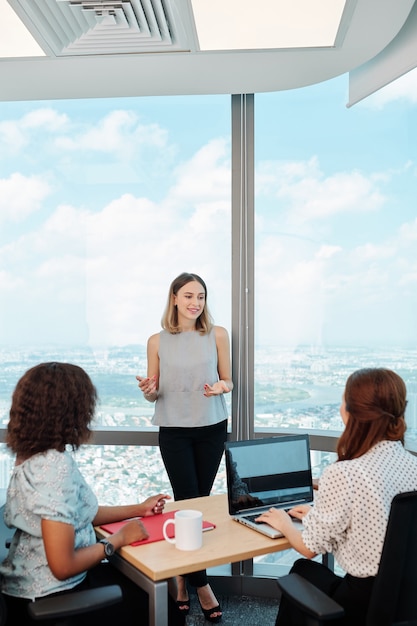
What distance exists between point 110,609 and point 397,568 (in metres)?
0.95

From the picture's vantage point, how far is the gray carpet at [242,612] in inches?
132

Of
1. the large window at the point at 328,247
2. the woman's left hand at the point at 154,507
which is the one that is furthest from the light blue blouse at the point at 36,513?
the large window at the point at 328,247

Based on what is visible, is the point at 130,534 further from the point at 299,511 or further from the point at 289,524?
the point at 299,511

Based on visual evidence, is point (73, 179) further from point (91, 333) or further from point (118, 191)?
point (91, 333)

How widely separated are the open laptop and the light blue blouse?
577mm

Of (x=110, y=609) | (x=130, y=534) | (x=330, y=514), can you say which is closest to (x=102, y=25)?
(x=130, y=534)

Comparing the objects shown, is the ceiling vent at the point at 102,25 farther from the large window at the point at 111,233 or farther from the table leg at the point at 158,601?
the table leg at the point at 158,601

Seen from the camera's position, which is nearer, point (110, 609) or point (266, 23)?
point (110, 609)

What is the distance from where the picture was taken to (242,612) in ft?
11.4

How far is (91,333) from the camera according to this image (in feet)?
12.9

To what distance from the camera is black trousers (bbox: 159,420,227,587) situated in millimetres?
3434

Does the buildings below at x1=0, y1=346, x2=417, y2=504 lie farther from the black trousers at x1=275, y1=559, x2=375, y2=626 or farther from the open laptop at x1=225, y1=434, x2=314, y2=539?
the black trousers at x1=275, y1=559, x2=375, y2=626

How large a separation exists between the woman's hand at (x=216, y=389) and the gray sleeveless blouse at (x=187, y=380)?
9 centimetres

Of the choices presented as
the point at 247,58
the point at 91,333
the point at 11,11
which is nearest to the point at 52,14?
the point at 11,11
